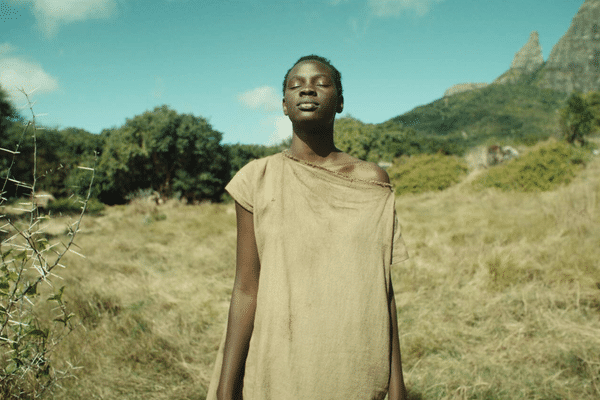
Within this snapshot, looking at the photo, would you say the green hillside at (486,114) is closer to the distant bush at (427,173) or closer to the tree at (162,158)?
the distant bush at (427,173)

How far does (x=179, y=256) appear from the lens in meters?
6.93

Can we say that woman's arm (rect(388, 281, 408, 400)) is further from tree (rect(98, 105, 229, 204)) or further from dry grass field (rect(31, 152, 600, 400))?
tree (rect(98, 105, 229, 204))

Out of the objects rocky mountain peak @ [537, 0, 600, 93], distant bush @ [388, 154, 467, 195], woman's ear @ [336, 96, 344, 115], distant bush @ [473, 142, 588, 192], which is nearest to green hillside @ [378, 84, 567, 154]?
rocky mountain peak @ [537, 0, 600, 93]

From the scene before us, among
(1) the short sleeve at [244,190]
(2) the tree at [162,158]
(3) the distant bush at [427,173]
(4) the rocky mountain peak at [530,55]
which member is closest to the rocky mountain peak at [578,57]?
(4) the rocky mountain peak at [530,55]

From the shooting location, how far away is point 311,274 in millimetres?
1012

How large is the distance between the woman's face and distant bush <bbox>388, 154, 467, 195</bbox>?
1557 cm

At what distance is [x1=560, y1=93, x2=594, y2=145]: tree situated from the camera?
19219 millimetres

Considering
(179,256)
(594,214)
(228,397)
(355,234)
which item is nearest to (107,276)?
(179,256)

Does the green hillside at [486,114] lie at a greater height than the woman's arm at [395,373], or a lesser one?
greater

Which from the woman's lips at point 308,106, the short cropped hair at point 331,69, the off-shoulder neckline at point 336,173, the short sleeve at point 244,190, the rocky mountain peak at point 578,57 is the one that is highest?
the rocky mountain peak at point 578,57

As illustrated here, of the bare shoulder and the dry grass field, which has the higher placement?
the bare shoulder

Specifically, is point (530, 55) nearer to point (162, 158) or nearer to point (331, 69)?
point (162, 158)

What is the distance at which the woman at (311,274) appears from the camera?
987 millimetres

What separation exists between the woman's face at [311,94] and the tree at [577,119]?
75.6 feet
